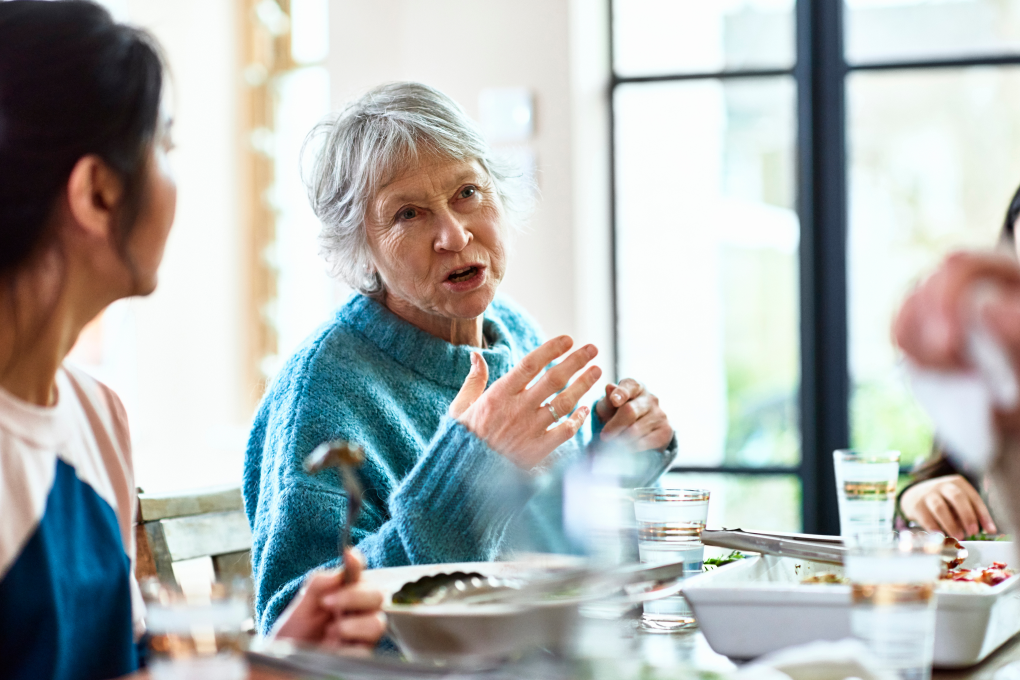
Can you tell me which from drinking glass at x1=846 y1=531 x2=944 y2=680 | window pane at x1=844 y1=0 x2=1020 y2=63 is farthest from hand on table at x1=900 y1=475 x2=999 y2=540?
window pane at x1=844 y1=0 x2=1020 y2=63

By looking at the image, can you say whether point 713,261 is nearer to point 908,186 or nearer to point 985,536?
point 908,186

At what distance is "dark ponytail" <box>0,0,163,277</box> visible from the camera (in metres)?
0.98

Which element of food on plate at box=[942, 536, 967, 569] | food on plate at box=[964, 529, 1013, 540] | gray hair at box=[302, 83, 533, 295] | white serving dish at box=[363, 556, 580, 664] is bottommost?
food on plate at box=[964, 529, 1013, 540]

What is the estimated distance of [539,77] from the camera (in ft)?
10.5

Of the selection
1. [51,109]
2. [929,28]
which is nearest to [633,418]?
[51,109]

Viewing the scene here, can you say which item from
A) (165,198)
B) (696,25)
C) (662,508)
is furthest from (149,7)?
(662,508)

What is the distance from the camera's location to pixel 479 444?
126 cm

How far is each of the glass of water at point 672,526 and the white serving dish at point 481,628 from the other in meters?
0.30

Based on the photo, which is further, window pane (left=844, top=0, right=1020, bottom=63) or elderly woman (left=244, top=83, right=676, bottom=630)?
window pane (left=844, top=0, right=1020, bottom=63)

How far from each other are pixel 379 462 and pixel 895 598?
31.5 inches

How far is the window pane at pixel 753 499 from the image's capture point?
3332 millimetres

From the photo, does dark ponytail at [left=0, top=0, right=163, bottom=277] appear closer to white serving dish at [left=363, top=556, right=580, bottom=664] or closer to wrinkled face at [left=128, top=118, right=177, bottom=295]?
wrinkled face at [left=128, top=118, right=177, bottom=295]

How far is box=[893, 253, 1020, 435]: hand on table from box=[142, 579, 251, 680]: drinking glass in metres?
0.47

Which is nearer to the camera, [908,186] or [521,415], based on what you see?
[521,415]
